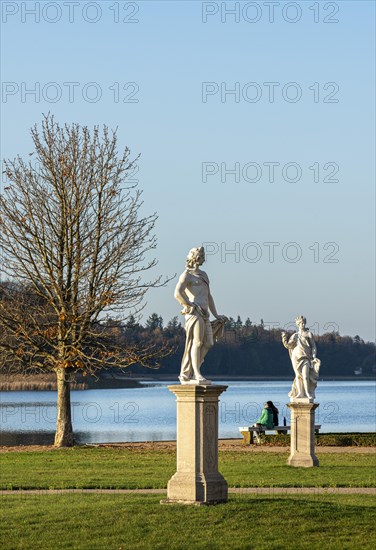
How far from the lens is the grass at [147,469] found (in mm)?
21062

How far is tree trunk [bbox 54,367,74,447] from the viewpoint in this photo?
3147 cm

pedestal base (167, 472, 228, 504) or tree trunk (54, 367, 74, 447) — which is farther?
tree trunk (54, 367, 74, 447)

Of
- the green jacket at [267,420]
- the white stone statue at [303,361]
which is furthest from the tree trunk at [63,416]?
the white stone statue at [303,361]

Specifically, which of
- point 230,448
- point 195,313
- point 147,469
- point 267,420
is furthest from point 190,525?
point 267,420

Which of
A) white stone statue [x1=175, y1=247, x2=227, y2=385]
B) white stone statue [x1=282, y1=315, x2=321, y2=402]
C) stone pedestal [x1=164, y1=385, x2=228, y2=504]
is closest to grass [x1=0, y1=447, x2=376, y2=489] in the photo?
white stone statue [x1=282, y1=315, x2=321, y2=402]

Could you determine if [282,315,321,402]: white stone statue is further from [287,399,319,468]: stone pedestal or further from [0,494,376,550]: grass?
[0,494,376,550]: grass

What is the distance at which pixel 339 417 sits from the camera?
61.0m

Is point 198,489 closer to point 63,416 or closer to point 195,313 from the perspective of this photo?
point 195,313

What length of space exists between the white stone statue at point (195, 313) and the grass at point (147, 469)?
4248 millimetres

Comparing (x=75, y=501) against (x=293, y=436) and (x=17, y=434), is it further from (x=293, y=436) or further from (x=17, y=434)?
(x=17, y=434)

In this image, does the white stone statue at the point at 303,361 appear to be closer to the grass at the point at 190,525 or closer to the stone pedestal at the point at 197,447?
the grass at the point at 190,525

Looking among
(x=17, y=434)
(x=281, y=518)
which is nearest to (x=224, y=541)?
(x=281, y=518)

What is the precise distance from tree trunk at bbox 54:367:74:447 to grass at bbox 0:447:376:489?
48.1 inches

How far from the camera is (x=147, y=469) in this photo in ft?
79.5
